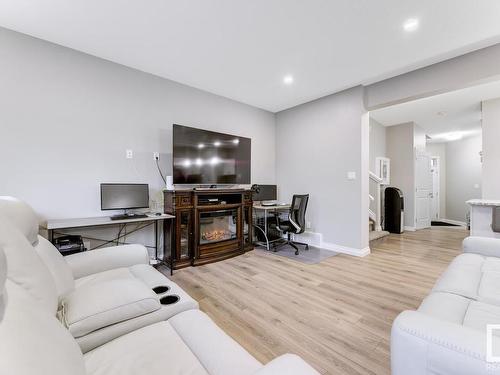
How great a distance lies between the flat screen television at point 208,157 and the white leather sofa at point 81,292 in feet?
5.85

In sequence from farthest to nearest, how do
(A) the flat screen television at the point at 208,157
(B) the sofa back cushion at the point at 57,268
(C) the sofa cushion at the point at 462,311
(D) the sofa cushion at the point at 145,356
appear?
(A) the flat screen television at the point at 208,157
(B) the sofa back cushion at the point at 57,268
(C) the sofa cushion at the point at 462,311
(D) the sofa cushion at the point at 145,356

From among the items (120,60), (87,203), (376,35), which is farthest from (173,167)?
(376,35)

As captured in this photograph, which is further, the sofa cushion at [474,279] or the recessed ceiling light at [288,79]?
the recessed ceiling light at [288,79]

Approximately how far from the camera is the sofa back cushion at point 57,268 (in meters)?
1.16

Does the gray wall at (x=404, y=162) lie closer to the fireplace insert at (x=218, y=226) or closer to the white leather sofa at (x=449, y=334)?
the fireplace insert at (x=218, y=226)

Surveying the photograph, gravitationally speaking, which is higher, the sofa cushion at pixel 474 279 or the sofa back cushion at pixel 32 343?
the sofa back cushion at pixel 32 343

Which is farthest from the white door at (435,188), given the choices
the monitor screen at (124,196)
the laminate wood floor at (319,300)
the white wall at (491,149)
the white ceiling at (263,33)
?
the monitor screen at (124,196)

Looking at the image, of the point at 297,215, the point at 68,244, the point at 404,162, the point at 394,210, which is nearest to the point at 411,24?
the point at 297,215

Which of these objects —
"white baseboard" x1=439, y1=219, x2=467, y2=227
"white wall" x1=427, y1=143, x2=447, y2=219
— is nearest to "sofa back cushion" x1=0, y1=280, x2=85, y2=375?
"white baseboard" x1=439, y1=219, x2=467, y2=227

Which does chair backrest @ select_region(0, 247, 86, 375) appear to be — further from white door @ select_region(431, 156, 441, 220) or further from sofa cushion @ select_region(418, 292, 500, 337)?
white door @ select_region(431, 156, 441, 220)

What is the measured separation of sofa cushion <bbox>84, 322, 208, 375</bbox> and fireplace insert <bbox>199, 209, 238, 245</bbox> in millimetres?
2267

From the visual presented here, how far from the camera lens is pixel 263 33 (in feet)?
7.43

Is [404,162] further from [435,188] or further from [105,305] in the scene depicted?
[105,305]

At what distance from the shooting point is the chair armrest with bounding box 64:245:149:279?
1.61m
